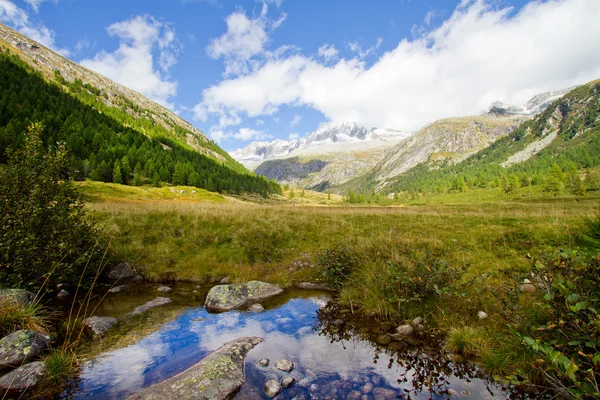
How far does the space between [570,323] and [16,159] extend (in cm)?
1632

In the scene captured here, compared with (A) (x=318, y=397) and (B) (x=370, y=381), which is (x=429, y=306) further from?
(A) (x=318, y=397)

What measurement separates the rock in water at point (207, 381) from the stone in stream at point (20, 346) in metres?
3.13

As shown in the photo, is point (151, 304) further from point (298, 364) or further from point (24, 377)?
point (298, 364)

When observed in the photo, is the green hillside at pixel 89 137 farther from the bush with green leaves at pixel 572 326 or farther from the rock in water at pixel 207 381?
the bush with green leaves at pixel 572 326

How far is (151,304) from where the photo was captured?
429 inches

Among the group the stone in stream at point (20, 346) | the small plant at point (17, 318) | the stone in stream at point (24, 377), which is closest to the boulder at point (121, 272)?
the small plant at point (17, 318)

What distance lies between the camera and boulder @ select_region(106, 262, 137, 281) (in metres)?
14.1

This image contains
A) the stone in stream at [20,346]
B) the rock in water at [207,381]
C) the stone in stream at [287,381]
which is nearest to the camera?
the rock in water at [207,381]

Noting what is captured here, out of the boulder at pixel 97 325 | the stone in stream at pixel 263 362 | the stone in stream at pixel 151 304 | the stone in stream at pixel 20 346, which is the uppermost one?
the stone in stream at pixel 20 346

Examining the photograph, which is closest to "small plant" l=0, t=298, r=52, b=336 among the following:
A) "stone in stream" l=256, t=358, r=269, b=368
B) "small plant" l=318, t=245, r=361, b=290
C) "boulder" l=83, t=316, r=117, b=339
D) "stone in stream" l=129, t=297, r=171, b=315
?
"boulder" l=83, t=316, r=117, b=339

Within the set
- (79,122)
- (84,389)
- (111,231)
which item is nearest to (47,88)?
(79,122)

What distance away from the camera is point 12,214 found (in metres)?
9.49

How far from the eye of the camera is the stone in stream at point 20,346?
241 inches

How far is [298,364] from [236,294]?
5256 millimetres
